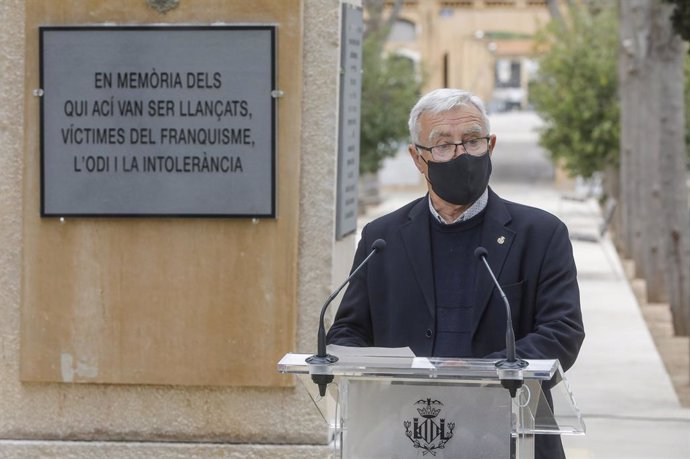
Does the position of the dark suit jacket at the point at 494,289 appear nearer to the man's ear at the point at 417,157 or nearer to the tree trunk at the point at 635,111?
the man's ear at the point at 417,157

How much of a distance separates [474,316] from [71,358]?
2.96 meters

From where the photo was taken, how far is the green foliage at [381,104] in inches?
1278

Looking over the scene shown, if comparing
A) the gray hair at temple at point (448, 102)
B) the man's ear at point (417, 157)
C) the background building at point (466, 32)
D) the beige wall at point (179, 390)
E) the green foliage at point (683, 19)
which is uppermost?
the background building at point (466, 32)

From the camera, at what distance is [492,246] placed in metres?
4.18

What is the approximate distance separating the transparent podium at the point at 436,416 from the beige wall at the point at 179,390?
279 cm

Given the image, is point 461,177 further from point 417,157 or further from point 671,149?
point 671,149

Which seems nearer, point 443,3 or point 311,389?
point 311,389

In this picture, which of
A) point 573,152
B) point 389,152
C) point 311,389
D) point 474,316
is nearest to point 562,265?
point 474,316

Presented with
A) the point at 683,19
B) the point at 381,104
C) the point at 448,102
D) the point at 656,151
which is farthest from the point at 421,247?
the point at 381,104

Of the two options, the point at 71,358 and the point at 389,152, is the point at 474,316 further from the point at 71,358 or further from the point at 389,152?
the point at 389,152

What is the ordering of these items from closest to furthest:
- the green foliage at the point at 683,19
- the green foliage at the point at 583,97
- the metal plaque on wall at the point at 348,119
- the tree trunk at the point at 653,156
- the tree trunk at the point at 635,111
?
the metal plaque on wall at the point at 348,119
the green foliage at the point at 683,19
the tree trunk at the point at 653,156
the tree trunk at the point at 635,111
the green foliage at the point at 583,97

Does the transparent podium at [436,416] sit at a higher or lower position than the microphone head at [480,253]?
lower

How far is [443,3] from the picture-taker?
66.0 metres

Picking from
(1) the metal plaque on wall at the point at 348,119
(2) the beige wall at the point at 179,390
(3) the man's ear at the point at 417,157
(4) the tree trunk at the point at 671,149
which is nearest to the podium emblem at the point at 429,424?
(3) the man's ear at the point at 417,157
